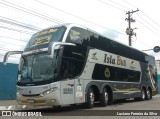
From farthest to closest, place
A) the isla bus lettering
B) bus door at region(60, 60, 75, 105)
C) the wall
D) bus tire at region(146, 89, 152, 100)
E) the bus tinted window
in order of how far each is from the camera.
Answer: bus tire at region(146, 89, 152, 100) → the wall → the isla bus lettering → the bus tinted window → bus door at region(60, 60, 75, 105)

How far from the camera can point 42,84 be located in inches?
525

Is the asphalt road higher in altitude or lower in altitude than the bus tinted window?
lower

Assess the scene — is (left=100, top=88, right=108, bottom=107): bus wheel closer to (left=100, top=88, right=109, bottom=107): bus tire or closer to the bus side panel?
(left=100, top=88, right=109, bottom=107): bus tire

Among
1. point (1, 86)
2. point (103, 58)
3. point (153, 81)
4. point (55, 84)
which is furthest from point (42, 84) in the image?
point (153, 81)

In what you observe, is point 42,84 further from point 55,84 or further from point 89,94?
point 89,94

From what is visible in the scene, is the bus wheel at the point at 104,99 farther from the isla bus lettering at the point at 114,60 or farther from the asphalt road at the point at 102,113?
the isla bus lettering at the point at 114,60

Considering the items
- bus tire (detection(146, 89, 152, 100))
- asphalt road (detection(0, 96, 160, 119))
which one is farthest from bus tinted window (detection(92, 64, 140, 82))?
bus tire (detection(146, 89, 152, 100))

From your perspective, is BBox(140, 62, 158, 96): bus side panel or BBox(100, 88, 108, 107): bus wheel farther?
BBox(140, 62, 158, 96): bus side panel

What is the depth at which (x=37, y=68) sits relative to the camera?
13758 millimetres

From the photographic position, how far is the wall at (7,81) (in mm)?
25031

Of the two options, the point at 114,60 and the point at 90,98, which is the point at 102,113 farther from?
the point at 114,60

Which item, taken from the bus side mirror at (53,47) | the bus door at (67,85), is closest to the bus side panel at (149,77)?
the bus door at (67,85)

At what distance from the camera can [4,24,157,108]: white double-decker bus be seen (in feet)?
44.1

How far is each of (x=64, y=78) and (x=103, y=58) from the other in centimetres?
451
